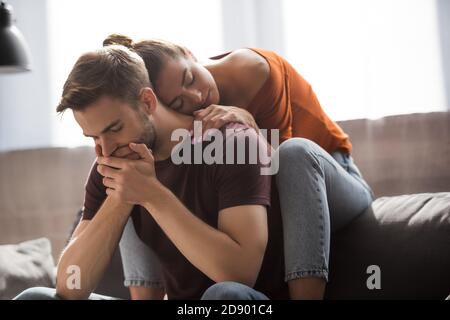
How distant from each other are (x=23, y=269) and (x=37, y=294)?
71cm

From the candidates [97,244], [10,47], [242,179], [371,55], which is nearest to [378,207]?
[242,179]

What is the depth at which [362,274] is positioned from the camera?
1302 mm

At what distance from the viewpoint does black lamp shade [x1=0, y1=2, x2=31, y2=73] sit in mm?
1825

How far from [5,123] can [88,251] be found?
4.58ft

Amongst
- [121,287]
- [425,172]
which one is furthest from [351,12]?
[121,287]

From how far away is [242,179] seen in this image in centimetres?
115

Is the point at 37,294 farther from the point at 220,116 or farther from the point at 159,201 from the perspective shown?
the point at 220,116

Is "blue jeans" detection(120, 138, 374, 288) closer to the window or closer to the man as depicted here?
the man

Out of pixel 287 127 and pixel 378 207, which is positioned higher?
pixel 287 127

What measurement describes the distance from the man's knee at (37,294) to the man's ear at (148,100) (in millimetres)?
371

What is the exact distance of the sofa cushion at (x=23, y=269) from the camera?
5.78 feet

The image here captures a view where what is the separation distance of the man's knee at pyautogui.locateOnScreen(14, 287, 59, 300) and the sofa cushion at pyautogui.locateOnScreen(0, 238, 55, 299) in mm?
643
